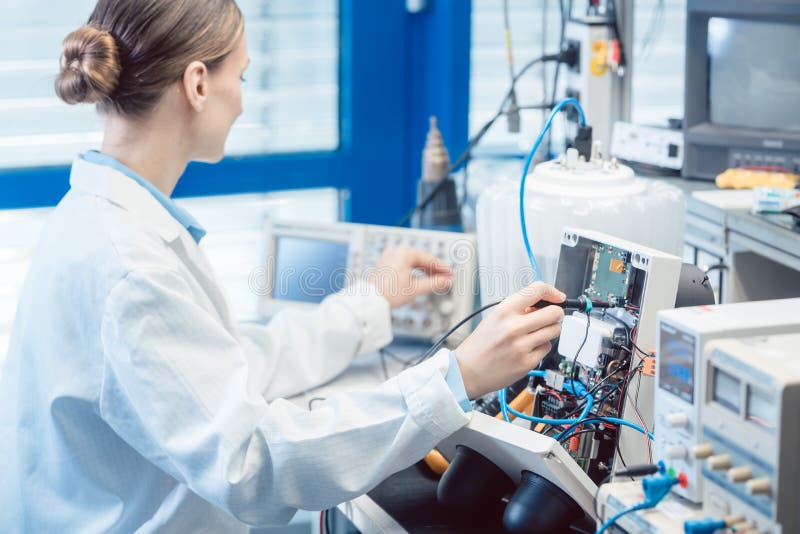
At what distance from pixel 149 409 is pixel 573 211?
72 centimetres

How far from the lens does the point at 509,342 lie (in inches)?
51.6

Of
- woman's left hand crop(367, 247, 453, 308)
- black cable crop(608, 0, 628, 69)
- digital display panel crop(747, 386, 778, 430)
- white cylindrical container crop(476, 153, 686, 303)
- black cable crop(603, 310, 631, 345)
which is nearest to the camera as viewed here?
digital display panel crop(747, 386, 778, 430)

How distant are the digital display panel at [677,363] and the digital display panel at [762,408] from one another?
0.26ft

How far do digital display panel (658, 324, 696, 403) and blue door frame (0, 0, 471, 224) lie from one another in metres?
1.71

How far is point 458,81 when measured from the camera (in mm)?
2748

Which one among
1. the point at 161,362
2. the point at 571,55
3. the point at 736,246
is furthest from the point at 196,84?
the point at 571,55

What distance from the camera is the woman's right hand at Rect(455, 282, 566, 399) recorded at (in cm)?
131

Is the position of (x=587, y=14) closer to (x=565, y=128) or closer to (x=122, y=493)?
(x=565, y=128)

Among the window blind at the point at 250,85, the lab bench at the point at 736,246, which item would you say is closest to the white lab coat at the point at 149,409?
the lab bench at the point at 736,246

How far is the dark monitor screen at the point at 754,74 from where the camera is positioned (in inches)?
85.6

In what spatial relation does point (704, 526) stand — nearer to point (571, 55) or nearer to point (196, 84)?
point (196, 84)

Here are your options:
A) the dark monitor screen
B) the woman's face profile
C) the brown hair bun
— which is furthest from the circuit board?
the dark monitor screen

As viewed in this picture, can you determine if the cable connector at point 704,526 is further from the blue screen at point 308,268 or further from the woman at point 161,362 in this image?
the blue screen at point 308,268

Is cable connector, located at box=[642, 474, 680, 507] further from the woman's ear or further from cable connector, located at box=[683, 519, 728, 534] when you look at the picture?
the woman's ear
